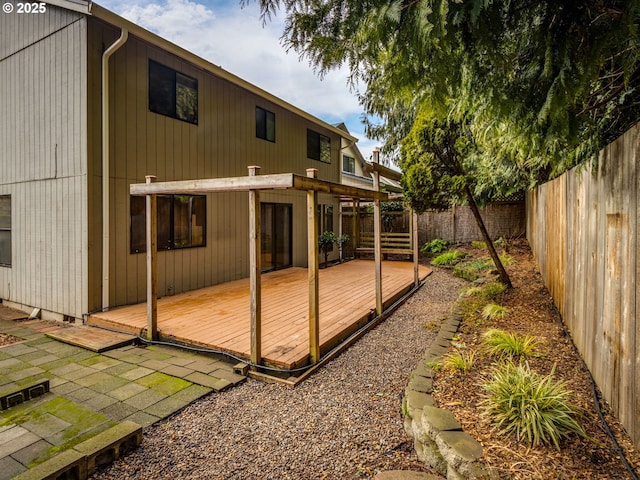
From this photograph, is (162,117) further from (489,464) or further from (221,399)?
(489,464)

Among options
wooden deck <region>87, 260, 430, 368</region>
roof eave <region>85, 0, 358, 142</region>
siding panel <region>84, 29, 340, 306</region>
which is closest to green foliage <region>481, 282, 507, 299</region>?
wooden deck <region>87, 260, 430, 368</region>

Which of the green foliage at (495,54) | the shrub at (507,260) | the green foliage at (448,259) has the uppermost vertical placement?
the green foliage at (495,54)

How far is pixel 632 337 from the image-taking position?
6.76 feet

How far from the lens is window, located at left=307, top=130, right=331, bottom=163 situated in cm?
1091

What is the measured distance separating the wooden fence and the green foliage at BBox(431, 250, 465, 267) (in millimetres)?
6631

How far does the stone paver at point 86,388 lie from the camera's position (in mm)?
2557

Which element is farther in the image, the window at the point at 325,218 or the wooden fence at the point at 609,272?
the window at the point at 325,218

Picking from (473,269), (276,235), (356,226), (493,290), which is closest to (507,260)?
(473,269)

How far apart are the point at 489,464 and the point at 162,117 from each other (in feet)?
22.1

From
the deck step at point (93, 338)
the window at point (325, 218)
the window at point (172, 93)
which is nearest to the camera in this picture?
the deck step at point (93, 338)

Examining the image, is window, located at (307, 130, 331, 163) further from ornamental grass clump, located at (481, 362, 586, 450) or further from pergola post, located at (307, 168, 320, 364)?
ornamental grass clump, located at (481, 362, 586, 450)

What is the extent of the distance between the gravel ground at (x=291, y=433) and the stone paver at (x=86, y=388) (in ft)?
0.98

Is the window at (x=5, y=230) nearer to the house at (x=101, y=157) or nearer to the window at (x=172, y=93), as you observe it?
the house at (x=101, y=157)

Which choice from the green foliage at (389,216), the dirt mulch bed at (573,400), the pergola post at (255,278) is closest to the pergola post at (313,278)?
the pergola post at (255,278)
